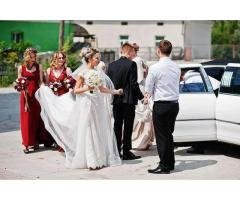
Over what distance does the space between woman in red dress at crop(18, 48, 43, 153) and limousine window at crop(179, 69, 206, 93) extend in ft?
8.17

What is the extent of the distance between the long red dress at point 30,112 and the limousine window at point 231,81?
10.5ft

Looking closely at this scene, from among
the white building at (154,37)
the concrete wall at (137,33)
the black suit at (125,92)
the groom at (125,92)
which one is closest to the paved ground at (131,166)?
the groom at (125,92)

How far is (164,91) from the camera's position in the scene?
809 centimetres

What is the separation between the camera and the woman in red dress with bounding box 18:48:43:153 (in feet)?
33.5

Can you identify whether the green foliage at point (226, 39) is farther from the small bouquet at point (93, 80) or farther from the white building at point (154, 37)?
the small bouquet at point (93, 80)

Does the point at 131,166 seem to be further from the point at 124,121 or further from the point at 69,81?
the point at 69,81

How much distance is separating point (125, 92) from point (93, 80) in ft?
2.14

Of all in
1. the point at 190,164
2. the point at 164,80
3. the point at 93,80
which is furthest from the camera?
the point at 190,164

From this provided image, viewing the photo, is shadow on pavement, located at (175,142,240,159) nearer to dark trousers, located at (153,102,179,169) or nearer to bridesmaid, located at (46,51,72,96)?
dark trousers, located at (153,102,179,169)

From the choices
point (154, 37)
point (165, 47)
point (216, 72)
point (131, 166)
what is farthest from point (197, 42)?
point (165, 47)

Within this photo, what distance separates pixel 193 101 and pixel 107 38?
3291 cm

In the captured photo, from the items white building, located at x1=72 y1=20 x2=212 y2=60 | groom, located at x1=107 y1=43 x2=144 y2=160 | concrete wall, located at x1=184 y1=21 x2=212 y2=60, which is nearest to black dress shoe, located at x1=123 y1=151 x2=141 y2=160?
groom, located at x1=107 y1=43 x2=144 y2=160

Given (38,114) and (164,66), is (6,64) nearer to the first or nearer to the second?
(38,114)
